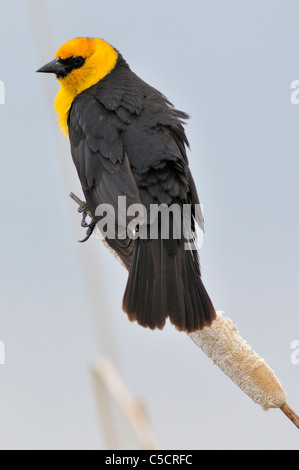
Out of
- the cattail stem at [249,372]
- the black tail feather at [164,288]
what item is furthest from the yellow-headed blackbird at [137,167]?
the cattail stem at [249,372]

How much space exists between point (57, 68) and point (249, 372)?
A: 1448 millimetres

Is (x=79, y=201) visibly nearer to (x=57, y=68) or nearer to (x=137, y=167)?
(x=137, y=167)

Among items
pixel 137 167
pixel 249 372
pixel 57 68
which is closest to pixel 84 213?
pixel 137 167

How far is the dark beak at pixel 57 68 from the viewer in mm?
2217

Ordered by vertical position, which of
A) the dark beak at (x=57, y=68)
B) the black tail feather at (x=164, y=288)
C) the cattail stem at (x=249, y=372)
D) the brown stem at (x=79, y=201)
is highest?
the dark beak at (x=57, y=68)

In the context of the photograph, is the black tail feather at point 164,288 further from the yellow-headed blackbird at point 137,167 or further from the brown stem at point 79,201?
the brown stem at point 79,201

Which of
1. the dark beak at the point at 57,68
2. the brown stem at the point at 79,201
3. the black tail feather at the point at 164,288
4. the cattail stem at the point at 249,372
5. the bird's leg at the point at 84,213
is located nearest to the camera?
the cattail stem at the point at 249,372

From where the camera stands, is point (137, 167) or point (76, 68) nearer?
point (137, 167)

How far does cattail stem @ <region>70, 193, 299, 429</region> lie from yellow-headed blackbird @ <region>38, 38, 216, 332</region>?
0.51 ft

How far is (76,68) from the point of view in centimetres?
228

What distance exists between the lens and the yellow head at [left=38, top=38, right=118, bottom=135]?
7.34 feet

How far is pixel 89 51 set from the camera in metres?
2.34
